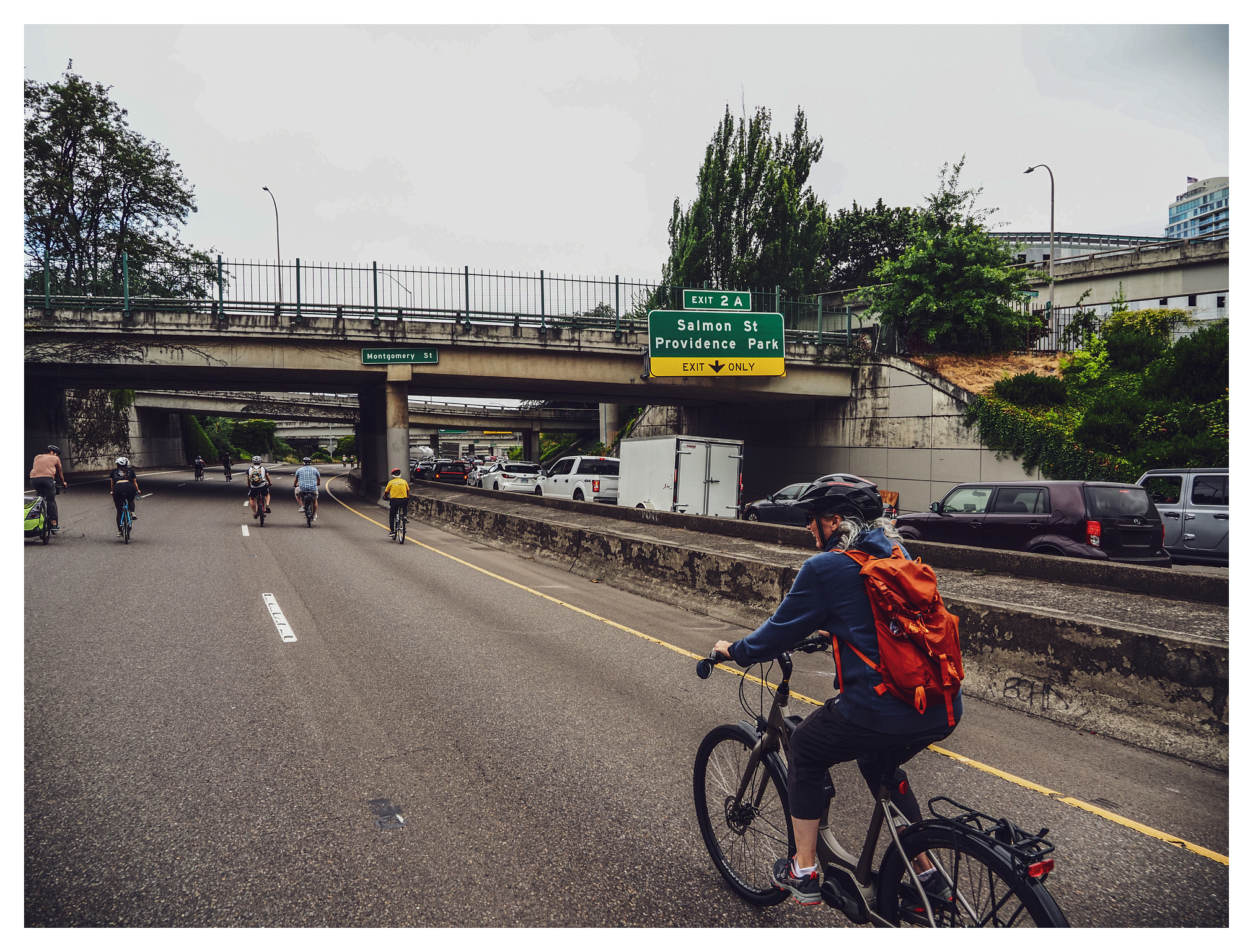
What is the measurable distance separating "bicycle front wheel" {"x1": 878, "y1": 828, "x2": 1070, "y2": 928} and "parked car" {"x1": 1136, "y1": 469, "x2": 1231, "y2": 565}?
13580 mm

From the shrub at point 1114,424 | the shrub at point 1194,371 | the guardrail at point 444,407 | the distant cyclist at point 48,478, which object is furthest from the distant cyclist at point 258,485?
the guardrail at point 444,407

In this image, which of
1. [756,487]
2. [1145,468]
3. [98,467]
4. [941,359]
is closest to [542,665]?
[1145,468]

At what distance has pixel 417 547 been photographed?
17.4 meters

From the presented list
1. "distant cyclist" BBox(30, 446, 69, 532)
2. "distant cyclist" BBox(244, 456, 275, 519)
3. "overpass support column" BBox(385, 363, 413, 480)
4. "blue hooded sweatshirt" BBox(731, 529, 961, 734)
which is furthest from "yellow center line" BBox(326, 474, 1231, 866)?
"overpass support column" BBox(385, 363, 413, 480)

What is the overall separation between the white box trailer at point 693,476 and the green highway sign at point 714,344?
15.1ft

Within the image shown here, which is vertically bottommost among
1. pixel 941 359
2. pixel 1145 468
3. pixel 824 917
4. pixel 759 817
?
pixel 824 917

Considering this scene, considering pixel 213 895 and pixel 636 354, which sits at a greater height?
pixel 636 354

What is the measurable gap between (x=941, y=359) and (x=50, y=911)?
95.5ft

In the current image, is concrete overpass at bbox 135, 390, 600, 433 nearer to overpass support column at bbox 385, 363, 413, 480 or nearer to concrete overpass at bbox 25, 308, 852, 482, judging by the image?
concrete overpass at bbox 25, 308, 852, 482

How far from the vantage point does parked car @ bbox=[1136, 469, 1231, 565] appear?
1333 cm

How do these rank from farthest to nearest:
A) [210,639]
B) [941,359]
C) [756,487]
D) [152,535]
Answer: [756,487]
[941,359]
[152,535]
[210,639]

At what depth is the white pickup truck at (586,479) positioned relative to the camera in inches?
1104

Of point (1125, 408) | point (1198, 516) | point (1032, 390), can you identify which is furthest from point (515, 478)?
point (1198, 516)

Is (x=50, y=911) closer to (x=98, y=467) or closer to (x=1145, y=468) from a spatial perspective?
(x=1145, y=468)
